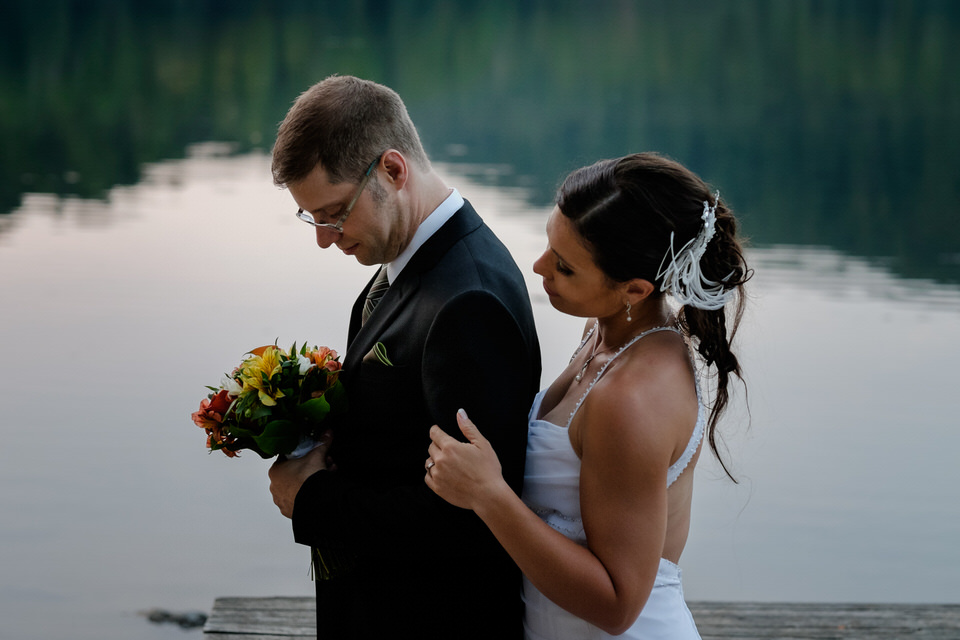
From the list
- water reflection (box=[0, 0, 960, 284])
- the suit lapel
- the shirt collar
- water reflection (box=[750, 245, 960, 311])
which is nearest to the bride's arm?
the suit lapel

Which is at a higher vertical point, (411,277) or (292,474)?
(411,277)

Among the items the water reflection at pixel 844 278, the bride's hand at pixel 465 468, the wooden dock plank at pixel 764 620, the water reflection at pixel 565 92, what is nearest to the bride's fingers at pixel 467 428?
the bride's hand at pixel 465 468

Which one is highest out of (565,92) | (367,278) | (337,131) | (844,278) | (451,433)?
(337,131)

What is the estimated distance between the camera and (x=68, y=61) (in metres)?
25.7

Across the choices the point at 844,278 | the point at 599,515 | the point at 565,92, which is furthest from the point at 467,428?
the point at 565,92

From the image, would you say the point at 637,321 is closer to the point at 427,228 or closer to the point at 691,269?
the point at 691,269

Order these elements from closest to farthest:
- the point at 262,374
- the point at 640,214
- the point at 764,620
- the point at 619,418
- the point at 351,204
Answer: the point at 619,418
the point at 640,214
the point at 351,204
the point at 262,374
the point at 764,620

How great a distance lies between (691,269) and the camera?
2240 mm

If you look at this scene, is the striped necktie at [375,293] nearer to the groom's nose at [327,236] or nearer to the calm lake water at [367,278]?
the groom's nose at [327,236]

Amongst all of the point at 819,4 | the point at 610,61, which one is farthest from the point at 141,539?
the point at 819,4

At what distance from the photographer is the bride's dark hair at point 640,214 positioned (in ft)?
7.21

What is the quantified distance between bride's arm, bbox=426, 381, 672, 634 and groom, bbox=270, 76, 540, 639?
11 centimetres

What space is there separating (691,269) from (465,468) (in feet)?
2.13

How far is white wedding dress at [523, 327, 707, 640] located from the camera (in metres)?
2.27
